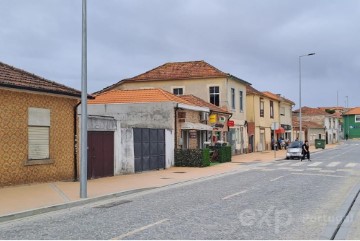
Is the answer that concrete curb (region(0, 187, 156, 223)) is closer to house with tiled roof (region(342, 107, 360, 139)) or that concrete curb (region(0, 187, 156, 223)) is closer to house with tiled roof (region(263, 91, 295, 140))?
house with tiled roof (region(263, 91, 295, 140))

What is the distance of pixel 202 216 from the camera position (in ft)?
33.1

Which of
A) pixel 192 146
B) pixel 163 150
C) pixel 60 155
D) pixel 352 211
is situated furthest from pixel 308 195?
pixel 192 146

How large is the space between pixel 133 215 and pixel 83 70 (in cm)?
526

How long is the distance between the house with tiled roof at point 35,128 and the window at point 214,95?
75.9 ft

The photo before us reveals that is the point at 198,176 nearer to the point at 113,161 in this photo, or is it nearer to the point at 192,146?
the point at 113,161

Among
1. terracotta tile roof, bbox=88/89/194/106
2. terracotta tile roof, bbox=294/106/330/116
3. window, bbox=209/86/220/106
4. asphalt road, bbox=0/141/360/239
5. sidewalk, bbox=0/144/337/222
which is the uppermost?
terracotta tile roof, bbox=294/106/330/116

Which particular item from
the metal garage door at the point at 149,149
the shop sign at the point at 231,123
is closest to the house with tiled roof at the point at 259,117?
the shop sign at the point at 231,123

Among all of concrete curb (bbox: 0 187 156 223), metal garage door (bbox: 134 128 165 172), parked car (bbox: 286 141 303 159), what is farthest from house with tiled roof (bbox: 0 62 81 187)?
parked car (bbox: 286 141 303 159)

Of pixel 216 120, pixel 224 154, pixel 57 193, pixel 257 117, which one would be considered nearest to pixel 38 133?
pixel 57 193

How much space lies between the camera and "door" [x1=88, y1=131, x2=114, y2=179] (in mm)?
19344

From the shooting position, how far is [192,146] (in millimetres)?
31422

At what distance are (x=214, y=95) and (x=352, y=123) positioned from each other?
91358 mm

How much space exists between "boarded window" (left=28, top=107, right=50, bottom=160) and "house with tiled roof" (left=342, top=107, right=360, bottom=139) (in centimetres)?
11284

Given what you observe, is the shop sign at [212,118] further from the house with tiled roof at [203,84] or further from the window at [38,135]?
the window at [38,135]
